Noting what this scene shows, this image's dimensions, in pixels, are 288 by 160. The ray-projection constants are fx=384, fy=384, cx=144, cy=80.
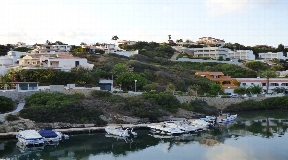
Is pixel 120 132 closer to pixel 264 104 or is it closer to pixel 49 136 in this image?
pixel 49 136

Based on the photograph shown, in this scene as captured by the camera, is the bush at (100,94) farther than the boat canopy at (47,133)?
Yes

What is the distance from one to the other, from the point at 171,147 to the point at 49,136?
396 inches

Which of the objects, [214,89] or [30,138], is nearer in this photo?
[30,138]

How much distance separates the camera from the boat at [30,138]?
30.1 metres

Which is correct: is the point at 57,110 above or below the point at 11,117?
above

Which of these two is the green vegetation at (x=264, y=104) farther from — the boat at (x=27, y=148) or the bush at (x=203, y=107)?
the boat at (x=27, y=148)

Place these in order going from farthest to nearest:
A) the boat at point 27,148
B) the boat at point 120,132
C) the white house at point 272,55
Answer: the white house at point 272,55
the boat at point 120,132
the boat at point 27,148

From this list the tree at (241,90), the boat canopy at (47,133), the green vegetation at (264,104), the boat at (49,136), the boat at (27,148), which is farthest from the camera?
the tree at (241,90)

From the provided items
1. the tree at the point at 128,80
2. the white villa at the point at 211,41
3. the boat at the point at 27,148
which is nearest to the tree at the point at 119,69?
the tree at the point at 128,80

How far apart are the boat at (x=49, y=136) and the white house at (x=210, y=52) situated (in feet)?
223

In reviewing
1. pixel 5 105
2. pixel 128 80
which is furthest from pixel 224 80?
pixel 5 105

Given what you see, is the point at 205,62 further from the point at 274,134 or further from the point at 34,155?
the point at 34,155

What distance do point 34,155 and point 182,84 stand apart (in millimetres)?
32523

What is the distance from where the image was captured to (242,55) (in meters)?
102
